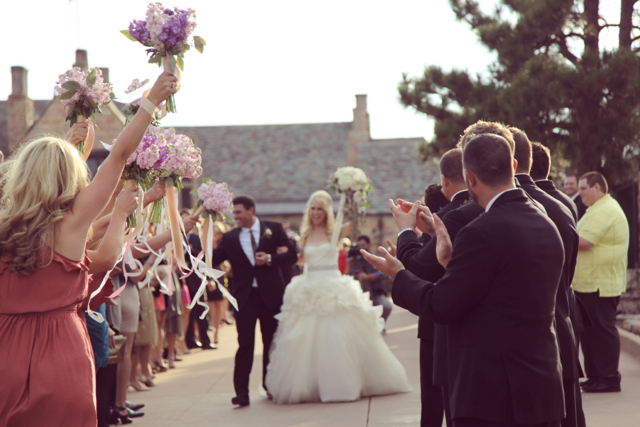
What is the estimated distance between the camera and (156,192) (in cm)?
404

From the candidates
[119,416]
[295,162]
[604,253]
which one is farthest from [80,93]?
[295,162]

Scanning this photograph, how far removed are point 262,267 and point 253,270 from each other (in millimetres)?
104

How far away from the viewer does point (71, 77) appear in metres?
3.97

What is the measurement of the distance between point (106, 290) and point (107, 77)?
18786mm

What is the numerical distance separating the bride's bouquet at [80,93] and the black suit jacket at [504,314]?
2.35m

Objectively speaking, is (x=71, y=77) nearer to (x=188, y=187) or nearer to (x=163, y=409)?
(x=163, y=409)

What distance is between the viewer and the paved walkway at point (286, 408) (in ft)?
19.3

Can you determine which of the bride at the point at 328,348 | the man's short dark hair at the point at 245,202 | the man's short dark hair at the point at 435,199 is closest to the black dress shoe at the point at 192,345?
the bride at the point at 328,348

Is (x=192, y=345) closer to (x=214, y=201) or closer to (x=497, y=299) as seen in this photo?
(x=214, y=201)

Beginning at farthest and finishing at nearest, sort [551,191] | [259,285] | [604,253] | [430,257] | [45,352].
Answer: [259,285] < [604,253] < [551,191] < [430,257] < [45,352]

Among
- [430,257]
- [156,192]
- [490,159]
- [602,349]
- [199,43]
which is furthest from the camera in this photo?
[602,349]

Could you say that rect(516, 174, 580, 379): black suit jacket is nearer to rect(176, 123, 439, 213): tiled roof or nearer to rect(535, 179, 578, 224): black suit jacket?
rect(535, 179, 578, 224): black suit jacket

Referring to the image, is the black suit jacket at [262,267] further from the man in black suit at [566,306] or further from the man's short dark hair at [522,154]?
the man in black suit at [566,306]

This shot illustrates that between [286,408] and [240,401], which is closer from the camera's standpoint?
[286,408]
